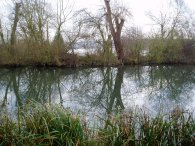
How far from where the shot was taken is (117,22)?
→ 26.5 metres

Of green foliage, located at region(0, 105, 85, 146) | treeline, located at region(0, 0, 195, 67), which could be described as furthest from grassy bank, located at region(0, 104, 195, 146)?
treeline, located at region(0, 0, 195, 67)

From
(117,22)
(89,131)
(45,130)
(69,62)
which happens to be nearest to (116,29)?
(117,22)

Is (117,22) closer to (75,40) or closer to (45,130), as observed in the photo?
(75,40)

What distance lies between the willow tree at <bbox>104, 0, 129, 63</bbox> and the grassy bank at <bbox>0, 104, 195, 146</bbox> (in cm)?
2246

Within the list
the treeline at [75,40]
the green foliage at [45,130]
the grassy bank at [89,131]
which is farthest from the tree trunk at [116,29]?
the green foliage at [45,130]

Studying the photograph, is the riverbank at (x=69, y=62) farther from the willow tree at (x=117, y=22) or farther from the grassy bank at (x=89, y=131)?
the grassy bank at (x=89, y=131)

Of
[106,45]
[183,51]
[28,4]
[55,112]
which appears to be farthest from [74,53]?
[55,112]

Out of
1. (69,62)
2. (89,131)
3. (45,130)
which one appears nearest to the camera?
(45,130)

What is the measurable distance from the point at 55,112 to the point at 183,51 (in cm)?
2823

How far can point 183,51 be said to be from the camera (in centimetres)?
3036

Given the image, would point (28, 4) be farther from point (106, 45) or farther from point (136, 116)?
point (136, 116)

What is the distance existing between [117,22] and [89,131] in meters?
23.3

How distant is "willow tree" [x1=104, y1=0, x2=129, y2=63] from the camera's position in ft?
85.8

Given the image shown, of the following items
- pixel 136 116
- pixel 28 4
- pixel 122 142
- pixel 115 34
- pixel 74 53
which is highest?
pixel 28 4
